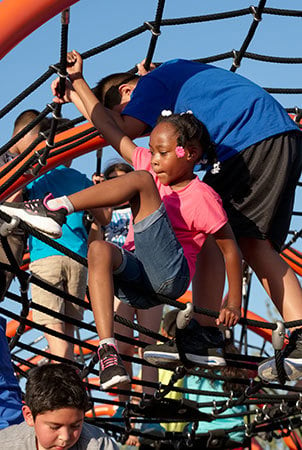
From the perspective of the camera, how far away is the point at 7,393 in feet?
12.9

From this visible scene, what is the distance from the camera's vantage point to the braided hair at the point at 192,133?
13.0 ft

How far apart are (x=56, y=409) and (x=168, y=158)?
1225 millimetres

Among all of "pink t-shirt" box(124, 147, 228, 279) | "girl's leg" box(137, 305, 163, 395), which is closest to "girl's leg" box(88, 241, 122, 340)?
"pink t-shirt" box(124, 147, 228, 279)

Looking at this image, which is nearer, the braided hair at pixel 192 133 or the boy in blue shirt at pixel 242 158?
the braided hair at pixel 192 133

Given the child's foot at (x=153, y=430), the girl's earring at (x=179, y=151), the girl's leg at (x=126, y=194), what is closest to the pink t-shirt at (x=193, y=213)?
the girl's earring at (x=179, y=151)

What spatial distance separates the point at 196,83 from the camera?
14.2 ft

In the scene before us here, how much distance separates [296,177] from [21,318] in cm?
141

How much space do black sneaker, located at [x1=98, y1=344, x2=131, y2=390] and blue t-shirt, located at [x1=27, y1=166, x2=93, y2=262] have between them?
64.5 inches

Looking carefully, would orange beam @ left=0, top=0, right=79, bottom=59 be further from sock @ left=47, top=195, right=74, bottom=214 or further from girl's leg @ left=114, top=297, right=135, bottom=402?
girl's leg @ left=114, top=297, right=135, bottom=402

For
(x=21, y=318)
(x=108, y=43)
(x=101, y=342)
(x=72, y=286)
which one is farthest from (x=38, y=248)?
(x=101, y=342)

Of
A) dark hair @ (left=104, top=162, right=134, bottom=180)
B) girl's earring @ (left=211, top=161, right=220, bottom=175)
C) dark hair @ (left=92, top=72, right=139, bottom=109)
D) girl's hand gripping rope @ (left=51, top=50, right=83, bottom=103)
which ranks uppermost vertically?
dark hair @ (left=104, top=162, right=134, bottom=180)

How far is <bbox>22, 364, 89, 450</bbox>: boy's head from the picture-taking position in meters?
3.09

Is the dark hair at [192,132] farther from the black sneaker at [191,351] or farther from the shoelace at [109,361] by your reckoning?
the shoelace at [109,361]

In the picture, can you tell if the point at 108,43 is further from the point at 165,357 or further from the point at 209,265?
the point at 165,357
